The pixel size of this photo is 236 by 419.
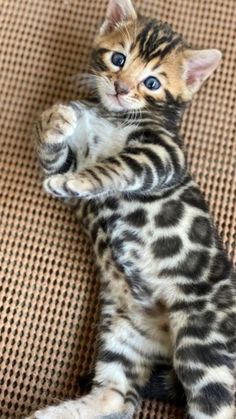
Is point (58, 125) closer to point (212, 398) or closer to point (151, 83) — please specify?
point (151, 83)

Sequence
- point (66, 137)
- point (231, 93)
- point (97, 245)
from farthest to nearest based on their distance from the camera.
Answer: point (231, 93), point (97, 245), point (66, 137)

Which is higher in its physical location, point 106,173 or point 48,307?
point 106,173

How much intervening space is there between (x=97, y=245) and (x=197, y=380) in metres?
0.44

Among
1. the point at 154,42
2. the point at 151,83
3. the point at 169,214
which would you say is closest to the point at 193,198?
the point at 169,214

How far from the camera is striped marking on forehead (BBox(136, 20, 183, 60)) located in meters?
1.70

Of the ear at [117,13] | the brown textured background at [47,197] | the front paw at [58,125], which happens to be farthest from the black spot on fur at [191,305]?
the ear at [117,13]

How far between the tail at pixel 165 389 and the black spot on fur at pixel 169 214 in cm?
38

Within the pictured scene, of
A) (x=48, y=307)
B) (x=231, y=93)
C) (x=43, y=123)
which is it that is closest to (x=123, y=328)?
(x=48, y=307)

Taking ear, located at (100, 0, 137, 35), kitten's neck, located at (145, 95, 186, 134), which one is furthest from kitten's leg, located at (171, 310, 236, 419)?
ear, located at (100, 0, 137, 35)

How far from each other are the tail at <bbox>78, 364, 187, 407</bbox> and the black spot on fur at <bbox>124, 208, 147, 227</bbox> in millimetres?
385

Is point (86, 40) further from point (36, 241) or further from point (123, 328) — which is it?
point (123, 328)

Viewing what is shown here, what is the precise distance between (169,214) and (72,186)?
30 cm

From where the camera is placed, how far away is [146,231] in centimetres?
165

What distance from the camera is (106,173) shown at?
1517mm
